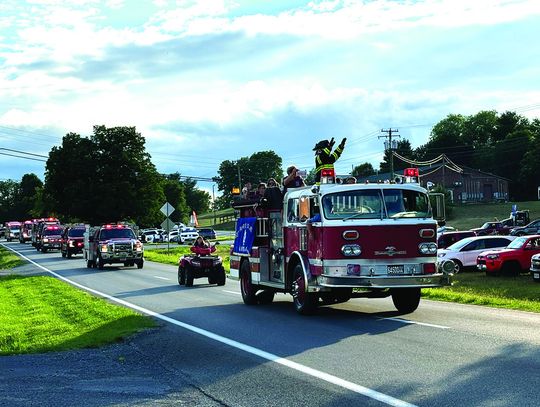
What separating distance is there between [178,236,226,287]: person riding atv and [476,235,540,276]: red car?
11.3 metres

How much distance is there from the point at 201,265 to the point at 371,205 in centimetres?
1229

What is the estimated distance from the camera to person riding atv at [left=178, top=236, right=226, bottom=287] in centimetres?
2630

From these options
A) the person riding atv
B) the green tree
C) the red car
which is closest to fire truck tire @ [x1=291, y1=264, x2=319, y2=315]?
the person riding atv

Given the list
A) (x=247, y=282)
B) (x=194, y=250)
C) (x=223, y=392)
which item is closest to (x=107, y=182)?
(x=194, y=250)

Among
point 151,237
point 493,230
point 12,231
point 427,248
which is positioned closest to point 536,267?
point 427,248

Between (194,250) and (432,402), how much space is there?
19.2 m

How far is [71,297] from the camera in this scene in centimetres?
2284

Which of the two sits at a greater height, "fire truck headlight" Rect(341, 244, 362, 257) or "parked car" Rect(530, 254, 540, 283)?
"fire truck headlight" Rect(341, 244, 362, 257)

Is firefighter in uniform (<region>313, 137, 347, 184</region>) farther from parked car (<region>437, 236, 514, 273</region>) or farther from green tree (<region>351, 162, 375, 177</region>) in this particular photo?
green tree (<region>351, 162, 375, 177</region>)

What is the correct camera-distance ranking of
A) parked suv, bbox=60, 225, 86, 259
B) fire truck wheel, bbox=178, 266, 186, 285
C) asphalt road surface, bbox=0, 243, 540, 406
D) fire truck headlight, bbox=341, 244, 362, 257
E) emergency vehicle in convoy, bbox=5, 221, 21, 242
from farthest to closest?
emergency vehicle in convoy, bbox=5, 221, 21, 242
parked suv, bbox=60, 225, 86, 259
fire truck wheel, bbox=178, 266, 186, 285
fire truck headlight, bbox=341, 244, 362, 257
asphalt road surface, bbox=0, 243, 540, 406

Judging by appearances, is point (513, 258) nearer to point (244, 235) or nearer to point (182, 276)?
point (182, 276)

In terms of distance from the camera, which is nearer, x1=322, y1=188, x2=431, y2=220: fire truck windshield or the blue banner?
x1=322, y1=188, x2=431, y2=220: fire truck windshield

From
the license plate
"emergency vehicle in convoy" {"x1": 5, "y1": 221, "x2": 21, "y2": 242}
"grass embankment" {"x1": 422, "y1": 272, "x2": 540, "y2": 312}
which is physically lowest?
"grass embankment" {"x1": 422, "y1": 272, "x2": 540, "y2": 312}

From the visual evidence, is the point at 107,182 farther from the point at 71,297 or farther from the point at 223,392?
→ the point at 223,392
